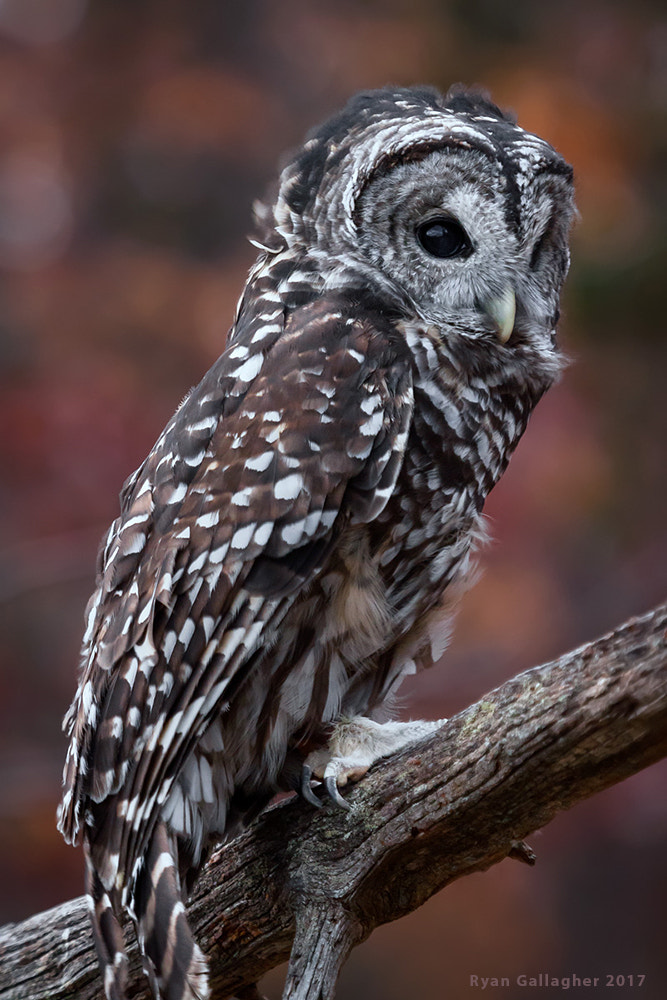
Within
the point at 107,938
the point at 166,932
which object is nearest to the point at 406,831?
the point at 166,932

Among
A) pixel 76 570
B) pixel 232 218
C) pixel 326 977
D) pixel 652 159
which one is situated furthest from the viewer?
pixel 232 218

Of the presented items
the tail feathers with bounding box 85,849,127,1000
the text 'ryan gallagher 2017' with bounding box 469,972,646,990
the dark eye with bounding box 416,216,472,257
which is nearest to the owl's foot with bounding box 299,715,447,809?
the tail feathers with bounding box 85,849,127,1000

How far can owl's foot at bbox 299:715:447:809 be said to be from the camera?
2.60 meters

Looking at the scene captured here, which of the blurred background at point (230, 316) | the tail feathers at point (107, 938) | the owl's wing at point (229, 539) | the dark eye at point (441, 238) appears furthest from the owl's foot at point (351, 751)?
the blurred background at point (230, 316)

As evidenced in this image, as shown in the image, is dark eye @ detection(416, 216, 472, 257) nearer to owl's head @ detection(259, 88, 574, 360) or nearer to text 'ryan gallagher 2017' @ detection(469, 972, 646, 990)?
owl's head @ detection(259, 88, 574, 360)

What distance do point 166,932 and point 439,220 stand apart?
182 cm

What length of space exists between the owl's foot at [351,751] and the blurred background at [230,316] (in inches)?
87.1

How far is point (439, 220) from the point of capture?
113 inches

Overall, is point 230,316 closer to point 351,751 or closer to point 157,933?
point 351,751

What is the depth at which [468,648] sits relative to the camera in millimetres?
5074

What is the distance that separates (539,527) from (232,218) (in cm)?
236

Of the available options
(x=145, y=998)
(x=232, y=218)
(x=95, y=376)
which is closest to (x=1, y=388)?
(x=95, y=376)

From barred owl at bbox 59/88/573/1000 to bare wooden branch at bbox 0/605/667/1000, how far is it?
124 millimetres

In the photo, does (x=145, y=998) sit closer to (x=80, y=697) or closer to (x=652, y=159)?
(x=80, y=697)
